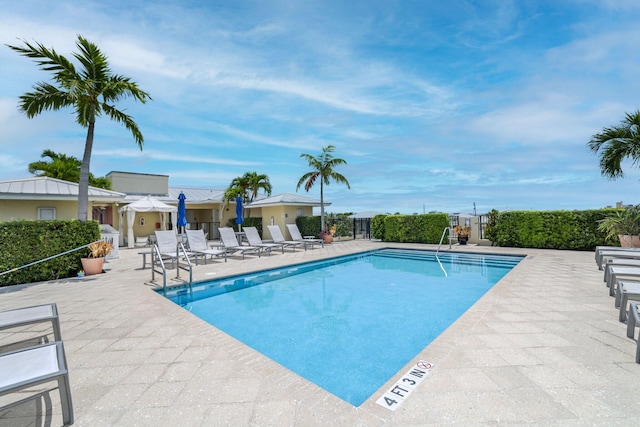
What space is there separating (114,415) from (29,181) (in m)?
14.1

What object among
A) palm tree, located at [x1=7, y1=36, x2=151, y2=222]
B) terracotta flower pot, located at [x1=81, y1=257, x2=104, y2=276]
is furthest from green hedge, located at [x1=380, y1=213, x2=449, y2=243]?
terracotta flower pot, located at [x1=81, y1=257, x2=104, y2=276]

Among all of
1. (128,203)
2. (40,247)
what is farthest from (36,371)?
(128,203)

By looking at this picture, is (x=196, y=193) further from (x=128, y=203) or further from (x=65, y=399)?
(x=65, y=399)

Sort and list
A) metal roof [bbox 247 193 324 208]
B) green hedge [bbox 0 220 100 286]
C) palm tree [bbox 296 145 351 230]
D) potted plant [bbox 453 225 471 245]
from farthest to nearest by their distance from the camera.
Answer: metal roof [bbox 247 193 324 208] < palm tree [bbox 296 145 351 230] < potted plant [bbox 453 225 471 245] < green hedge [bbox 0 220 100 286]

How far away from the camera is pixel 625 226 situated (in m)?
11.0

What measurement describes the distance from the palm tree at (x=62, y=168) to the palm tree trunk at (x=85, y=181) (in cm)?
1290

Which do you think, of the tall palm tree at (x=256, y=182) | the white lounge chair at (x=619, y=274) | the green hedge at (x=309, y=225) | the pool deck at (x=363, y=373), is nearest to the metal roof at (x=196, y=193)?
the tall palm tree at (x=256, y=182)

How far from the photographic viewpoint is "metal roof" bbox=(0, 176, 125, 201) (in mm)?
10945

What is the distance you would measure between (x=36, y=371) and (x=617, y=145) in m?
15.7

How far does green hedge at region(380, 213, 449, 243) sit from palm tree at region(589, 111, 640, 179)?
256 inches

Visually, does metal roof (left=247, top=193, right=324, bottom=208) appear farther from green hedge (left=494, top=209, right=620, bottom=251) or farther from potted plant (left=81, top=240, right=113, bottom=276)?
potted plant (left=81, top=240, right=113, bottom=276)

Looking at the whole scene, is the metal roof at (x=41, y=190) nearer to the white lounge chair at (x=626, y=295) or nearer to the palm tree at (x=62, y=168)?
the palm tree at (x=62, y=168)

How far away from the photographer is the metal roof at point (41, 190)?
10.9 meters

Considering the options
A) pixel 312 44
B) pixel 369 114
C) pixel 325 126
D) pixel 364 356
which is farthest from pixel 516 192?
pixel 364 356
